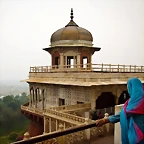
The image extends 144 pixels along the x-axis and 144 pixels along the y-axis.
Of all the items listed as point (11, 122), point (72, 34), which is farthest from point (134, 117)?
point (11, 122)

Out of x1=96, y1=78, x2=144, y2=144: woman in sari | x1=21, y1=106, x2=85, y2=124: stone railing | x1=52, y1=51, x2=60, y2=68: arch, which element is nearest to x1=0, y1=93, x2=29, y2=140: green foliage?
x1=52, y1=51, x2=60, y2=68: arch

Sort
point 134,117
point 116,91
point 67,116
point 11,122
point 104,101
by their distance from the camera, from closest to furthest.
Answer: point 134,117, point 67,116, point 116,91, point 104,101, point 11,122

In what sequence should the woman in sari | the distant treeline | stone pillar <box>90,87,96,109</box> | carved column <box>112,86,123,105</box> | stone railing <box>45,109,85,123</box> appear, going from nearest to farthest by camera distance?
the woman in sari, stone railing <box>45,109,85,123</box>, stone pillar <box>90,87,96,109</box>, carved column <box>112,86,123,105</box>, the distant treeline

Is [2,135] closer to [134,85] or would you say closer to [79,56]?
[79,56]

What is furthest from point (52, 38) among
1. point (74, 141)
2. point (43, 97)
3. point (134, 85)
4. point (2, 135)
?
point (2, 135)

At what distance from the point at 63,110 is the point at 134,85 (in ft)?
28.7

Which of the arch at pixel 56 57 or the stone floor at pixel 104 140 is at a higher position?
the arch at pixel 56 57

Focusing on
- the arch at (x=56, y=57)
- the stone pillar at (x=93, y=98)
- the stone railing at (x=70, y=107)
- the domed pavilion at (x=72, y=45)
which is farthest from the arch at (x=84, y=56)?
the stone railing at (x=70, y=107)

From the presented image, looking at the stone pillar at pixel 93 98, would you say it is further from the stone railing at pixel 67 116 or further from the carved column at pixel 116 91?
the stone railing at pixel 67 116

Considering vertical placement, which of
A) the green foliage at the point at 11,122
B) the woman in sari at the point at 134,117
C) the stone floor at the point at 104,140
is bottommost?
the green foliage at the point at 11,122

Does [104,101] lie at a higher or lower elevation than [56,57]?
lower

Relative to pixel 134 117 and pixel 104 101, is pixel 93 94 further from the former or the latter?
pixel 134 117

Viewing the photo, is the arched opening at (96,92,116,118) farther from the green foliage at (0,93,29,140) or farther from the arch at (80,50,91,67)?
the green foliage at (0,93,29,140)

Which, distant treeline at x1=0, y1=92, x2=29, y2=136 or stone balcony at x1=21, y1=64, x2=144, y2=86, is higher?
stone balcony at x1=21, y1=64, x2=144, y2=86
